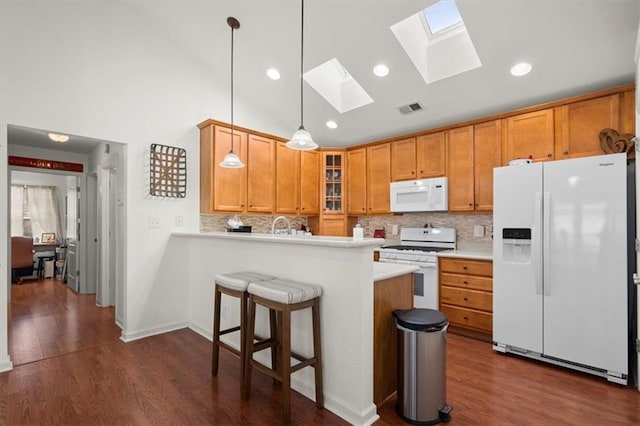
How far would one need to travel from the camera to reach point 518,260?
289 cm

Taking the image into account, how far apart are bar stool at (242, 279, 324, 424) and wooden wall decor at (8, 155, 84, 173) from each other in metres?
5.00

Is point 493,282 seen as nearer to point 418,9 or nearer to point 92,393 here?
point 418,9

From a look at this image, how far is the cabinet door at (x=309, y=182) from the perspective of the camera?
4898 millimetres

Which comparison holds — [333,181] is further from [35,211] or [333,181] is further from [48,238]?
[35,211]

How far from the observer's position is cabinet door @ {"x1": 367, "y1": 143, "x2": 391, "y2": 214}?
4.60 metres

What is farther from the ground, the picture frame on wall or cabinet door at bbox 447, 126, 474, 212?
cabinet door at bbox 447, 126, 474, 212

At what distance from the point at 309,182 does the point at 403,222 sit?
1563 mm

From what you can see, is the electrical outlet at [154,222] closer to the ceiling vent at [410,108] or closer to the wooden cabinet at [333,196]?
the wooden cabinet at [333,196]

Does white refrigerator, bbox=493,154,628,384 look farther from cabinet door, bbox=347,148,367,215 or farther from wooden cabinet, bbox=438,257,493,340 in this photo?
cabinet door, bbox=347,148,367,215

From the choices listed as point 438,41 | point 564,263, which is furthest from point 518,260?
point 438,41

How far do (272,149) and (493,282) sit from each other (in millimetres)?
3197

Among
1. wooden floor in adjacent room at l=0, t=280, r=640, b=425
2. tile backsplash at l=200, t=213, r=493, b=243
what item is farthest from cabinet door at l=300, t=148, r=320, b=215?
wooden floor in adjacent room at l=0, t=280, r=640, b=425

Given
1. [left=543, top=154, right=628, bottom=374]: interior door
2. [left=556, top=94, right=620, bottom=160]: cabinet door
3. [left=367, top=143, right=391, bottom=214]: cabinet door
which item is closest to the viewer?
[left=543, top=154, right=628, bottom=374]: interior door

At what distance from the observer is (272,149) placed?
4.54 meters
